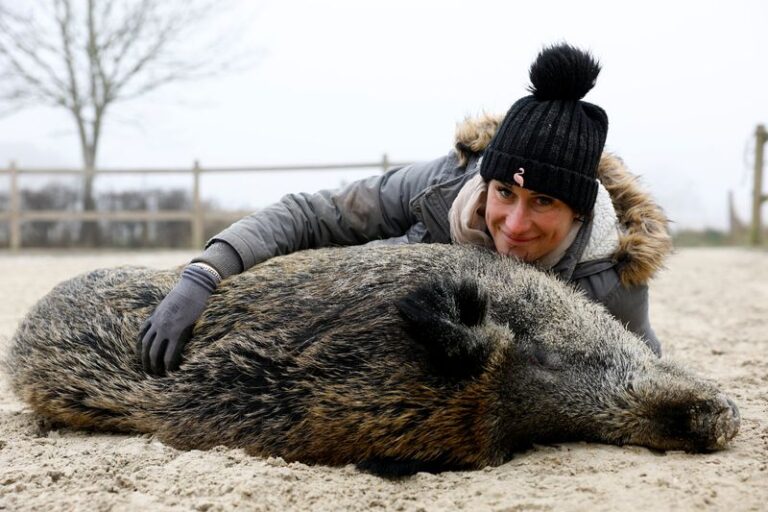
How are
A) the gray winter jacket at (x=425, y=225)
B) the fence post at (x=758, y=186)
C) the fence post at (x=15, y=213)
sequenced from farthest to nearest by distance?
the fence post at (x=15, y=213)
the fence post at (x=758, y=186)
the gray winter jacket at (x=425, y=225)

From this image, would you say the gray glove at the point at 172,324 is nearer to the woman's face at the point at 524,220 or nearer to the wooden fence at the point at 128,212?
the woman's face at the point at 524,220

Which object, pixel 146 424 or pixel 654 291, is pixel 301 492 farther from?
pixel 654 291

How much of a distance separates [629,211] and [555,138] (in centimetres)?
73

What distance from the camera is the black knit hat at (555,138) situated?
128 inches

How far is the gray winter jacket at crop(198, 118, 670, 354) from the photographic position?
356 cm

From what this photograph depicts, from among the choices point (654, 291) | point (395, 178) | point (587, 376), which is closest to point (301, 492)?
point (587, 376)

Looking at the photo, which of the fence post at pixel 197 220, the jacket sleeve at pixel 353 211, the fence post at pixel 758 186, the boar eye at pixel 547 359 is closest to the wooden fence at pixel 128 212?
the fence post at pixel 197 220

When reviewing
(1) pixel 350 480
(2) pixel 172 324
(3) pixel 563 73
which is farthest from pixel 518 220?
(2) pixel 172 324

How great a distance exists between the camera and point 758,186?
50.8ft

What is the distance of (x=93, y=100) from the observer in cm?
2192

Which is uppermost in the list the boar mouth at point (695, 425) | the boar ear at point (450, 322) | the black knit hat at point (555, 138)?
the black knit hat at point (555, 138)

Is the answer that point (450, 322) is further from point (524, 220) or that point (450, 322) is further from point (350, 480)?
point (524, 220)

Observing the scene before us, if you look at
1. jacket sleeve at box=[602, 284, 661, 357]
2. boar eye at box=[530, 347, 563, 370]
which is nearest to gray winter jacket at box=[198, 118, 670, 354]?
jacket sleeve at box=[602, 284, 661, 357]

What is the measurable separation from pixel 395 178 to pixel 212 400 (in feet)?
5.56
